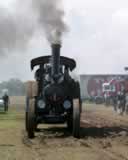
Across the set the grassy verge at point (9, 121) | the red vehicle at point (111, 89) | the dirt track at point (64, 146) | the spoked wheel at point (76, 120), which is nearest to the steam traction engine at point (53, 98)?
the spoked wheel at point (76, 120)

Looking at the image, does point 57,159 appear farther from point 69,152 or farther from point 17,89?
point 17,89

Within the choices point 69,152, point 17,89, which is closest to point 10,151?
point 69,152

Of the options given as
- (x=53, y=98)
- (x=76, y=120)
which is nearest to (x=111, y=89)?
(x=53, y=98)

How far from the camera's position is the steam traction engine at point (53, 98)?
42.7 feet

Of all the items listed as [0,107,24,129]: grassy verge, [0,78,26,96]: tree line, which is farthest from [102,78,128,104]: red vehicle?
[0,78,26,96]: tree line

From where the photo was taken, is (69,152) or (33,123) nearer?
(69,152)

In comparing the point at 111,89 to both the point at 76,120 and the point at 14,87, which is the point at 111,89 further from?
the point at 14,87

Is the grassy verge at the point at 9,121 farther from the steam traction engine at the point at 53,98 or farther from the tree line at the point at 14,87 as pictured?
the tree line at the point at 14,87

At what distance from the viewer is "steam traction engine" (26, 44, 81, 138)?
42.7ft

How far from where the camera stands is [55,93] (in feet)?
43.7

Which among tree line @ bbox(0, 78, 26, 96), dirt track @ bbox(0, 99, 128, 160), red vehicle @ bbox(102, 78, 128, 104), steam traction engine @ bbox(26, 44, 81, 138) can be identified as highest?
tree line @ bbox(0, 78, 26, 96)

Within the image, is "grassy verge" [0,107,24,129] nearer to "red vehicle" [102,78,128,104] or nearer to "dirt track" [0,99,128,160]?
"dirt track" [0,99,128,160]

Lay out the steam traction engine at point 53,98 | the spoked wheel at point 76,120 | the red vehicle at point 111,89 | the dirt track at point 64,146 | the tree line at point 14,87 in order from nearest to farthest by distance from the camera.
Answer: the dirt track at point 64,146 → the spoked wheel at point 76,120 → the steam traction engine at point 53,98 → the red vehicle at point 111,89 → the tree line at point 14,87

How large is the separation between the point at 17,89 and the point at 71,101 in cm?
11641
